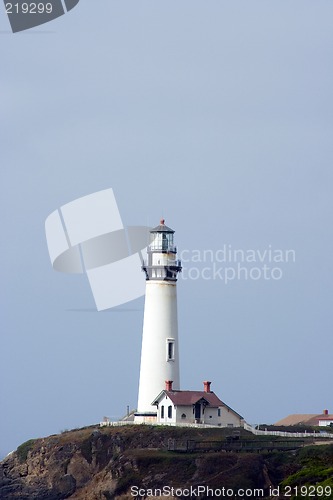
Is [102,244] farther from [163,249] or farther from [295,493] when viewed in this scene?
[295,493]

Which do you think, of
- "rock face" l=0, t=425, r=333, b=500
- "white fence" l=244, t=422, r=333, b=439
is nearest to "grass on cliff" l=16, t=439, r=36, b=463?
"rock face" l=0, t=425, r=333, b=500

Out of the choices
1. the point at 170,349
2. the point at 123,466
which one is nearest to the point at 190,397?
the point at 170,349

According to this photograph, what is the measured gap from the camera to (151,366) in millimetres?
67312

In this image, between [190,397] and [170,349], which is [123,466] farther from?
[170,349]

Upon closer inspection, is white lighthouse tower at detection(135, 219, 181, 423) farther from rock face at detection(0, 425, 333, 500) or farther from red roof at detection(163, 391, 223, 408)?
rock face at detection(0, 425, 333, 500)

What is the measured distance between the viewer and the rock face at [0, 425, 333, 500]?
59000 mm

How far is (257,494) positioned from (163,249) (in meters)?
14.6

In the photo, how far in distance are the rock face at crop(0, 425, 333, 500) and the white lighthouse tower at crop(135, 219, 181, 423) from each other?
2797mm

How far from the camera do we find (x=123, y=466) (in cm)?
6116

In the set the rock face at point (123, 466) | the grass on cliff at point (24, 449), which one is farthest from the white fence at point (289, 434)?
the grass on cliff at point (24, 449)

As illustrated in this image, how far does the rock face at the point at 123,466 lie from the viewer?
5900 cm

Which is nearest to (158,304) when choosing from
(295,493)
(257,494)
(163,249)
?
(163,249)

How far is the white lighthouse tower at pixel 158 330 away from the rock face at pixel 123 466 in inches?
110

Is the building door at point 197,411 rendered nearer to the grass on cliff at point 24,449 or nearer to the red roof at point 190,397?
the red roof at point 190,397
